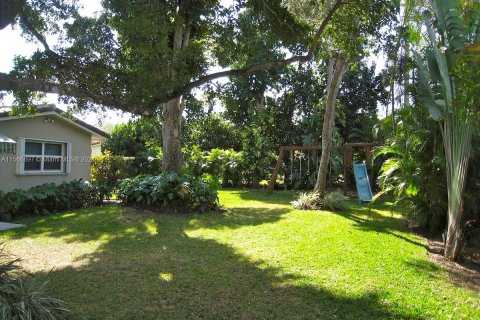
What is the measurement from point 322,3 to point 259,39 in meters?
2.50

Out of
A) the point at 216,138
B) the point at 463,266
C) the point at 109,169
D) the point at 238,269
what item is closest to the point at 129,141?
the point at 216,138

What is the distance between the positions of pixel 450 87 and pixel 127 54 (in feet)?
21.2

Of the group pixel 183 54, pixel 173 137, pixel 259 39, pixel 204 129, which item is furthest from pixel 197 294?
pixel 204 129

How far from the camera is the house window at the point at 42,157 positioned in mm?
13148

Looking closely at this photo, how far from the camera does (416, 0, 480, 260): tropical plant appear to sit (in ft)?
22.4

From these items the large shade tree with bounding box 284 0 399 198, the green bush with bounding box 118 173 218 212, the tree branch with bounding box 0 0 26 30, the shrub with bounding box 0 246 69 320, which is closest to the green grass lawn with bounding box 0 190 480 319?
the shrub with bounding box 0 246 69 320

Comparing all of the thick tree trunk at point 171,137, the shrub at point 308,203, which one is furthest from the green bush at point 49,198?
the shrub at point 308,203

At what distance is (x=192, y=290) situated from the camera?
17.5 feet

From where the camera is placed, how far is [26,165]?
13312 mm

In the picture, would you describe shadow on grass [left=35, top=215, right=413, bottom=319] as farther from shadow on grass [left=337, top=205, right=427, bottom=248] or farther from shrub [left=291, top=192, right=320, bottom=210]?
shrub [left=291, top=192, right=320, bottom=210]

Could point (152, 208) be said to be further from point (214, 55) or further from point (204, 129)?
point (204, 129)

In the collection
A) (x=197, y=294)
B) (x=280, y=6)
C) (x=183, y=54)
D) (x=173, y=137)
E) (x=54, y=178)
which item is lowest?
(x=197, y=294)

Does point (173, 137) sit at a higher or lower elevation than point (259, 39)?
lower

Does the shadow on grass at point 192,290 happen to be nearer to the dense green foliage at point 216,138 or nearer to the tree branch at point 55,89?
the tree branch at point 55,89
